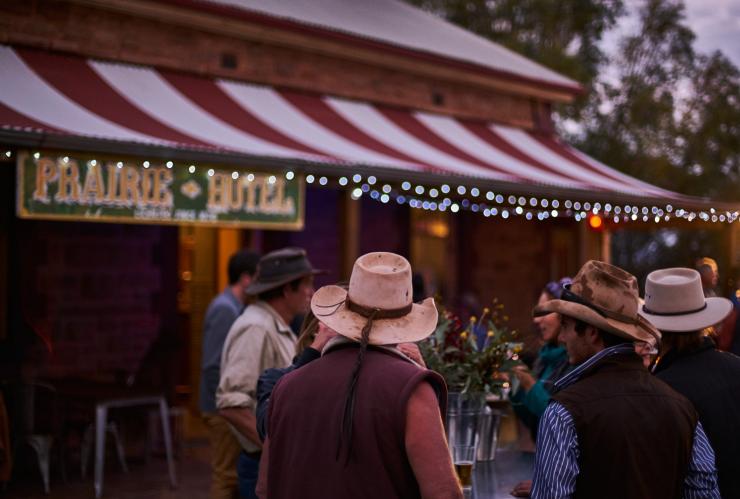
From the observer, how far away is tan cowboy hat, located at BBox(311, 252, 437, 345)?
9.05 feet

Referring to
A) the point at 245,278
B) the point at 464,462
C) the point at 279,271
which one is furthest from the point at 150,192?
the point at 464,462

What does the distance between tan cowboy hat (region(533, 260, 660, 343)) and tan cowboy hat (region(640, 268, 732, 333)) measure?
1.10 feet

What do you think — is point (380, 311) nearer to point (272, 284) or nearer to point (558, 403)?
point (558, 403)

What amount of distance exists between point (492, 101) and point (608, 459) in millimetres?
11323

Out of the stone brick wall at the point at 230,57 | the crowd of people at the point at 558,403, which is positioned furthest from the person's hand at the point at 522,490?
the stone brick wall at the point at 230,57

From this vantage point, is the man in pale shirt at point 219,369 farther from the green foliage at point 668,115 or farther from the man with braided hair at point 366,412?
the green foliage at point 668,115

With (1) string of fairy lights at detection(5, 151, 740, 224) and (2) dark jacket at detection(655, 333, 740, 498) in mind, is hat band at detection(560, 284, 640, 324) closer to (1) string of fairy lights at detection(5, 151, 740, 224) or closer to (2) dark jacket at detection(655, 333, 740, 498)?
(2) dark jacket at detection(655, 333, 740, 498)

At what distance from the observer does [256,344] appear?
447 cm

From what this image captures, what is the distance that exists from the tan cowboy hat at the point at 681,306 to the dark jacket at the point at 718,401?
0.13 m

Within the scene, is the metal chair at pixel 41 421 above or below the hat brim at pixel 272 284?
below

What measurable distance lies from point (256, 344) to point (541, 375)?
5.04ft

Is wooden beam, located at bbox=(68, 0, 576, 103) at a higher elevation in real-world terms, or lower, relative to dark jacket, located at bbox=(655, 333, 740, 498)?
higher

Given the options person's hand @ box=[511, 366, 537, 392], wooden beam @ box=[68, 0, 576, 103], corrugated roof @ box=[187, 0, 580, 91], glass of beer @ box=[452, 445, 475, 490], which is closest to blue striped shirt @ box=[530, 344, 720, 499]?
glass of beer @ box=[452, 445, 475, 490]

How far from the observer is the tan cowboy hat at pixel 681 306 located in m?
3.37
